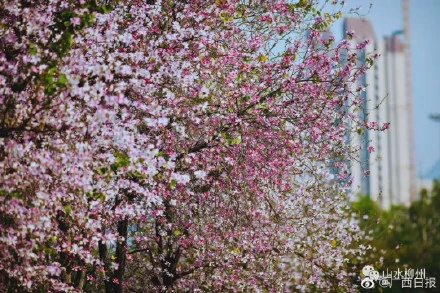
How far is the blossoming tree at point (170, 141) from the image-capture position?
29.6 ft

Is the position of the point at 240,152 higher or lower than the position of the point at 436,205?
lower

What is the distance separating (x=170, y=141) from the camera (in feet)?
37.1

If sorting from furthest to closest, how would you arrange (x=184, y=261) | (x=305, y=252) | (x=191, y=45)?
1. (x=184, y=261)
2. (x=305, y=252)
3. (x=191, y=45)

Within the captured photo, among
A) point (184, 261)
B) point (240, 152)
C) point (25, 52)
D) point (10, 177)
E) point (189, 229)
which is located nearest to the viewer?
point (10, 177)

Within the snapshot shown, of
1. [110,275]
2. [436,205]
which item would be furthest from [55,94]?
[436,205]

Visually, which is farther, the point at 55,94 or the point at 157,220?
the point at 157,220

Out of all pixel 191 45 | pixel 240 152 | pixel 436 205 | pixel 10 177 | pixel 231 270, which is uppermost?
pixel 436 205

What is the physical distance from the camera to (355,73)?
42.3 ft

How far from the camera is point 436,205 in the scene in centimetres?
Answer: 6400

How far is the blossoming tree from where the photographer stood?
29.6 feet

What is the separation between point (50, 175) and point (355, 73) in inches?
246

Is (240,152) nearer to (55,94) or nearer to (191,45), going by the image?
(191,45)

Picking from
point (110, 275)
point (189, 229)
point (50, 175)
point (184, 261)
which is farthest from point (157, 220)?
point (50, 175)

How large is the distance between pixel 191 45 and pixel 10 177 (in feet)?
13.3
